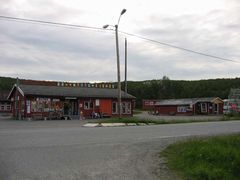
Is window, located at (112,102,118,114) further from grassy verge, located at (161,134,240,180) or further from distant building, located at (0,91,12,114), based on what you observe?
grassy verge, located at (161,134,240,180)

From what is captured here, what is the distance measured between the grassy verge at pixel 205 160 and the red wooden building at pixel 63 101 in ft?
114

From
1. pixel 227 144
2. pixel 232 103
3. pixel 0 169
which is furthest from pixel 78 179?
pixel 232 103

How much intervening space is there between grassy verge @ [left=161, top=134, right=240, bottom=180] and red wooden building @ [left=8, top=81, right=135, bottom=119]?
114 ft

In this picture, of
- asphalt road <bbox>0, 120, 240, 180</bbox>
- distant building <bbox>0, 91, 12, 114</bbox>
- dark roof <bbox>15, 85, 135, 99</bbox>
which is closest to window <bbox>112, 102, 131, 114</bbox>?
dark roof <bbox>15, 85, 135, 99</bbox>

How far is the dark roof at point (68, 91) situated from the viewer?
4700 centimetres

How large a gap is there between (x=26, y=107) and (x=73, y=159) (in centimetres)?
3570

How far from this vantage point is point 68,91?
51219 mm

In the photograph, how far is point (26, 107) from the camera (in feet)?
150

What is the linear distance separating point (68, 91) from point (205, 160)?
41617mm

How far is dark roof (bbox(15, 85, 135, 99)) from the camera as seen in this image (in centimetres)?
4700

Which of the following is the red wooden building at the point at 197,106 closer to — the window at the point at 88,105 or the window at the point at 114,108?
the window at the point at 114,108

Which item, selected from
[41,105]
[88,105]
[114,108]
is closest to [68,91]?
[88,105]

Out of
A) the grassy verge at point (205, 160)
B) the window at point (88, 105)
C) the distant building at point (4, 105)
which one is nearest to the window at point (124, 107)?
the window at point (88, 105)

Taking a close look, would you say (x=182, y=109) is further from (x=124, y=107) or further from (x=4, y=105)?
(x=4, y=105)
